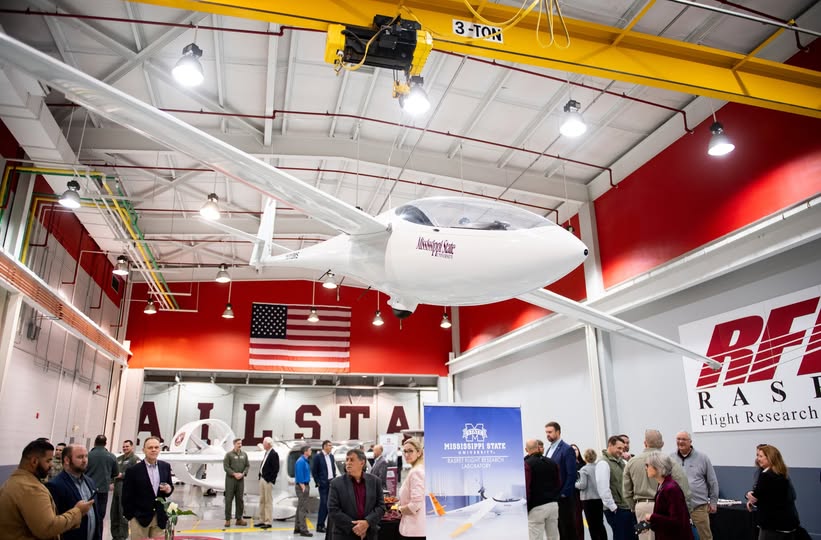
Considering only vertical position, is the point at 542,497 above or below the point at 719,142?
below

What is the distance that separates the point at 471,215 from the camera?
136 inches

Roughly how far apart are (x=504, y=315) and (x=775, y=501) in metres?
10.8

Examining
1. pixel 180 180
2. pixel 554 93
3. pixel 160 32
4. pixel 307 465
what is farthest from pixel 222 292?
pixel 554 93

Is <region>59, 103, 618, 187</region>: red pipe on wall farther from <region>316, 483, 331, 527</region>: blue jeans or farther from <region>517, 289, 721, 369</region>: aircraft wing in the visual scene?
<region>316, 483, 331, 527</region>: blue jeans

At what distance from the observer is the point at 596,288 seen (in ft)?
37.6

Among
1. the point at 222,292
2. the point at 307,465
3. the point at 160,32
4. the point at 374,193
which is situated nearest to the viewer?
the point at 160,32

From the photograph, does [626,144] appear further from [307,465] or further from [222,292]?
[222,292]

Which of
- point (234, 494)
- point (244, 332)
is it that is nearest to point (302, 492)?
point (234, 494)

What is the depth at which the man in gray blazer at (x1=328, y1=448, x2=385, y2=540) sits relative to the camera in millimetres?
4273

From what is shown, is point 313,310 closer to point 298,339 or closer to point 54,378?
point 298,339

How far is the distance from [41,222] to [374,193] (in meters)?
6.93

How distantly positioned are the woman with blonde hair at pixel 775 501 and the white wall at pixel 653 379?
2.59 meters

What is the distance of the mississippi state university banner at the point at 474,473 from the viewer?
5250mm

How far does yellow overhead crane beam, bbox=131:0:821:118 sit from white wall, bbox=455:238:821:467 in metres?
2.38
